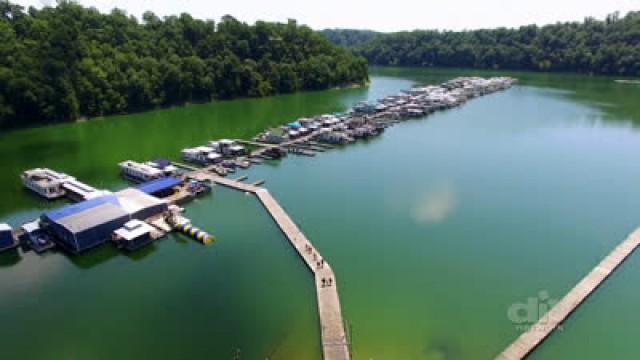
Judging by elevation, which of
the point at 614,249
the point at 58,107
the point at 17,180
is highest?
the point at 58,107

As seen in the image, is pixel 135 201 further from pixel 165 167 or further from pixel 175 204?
pixel 165 167

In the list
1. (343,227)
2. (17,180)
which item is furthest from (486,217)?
(17,180)

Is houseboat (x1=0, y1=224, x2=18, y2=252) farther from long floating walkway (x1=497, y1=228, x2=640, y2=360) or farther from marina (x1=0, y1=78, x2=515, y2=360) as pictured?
long floating walkway (x1=497, y1=228, x2=640, y2=360)

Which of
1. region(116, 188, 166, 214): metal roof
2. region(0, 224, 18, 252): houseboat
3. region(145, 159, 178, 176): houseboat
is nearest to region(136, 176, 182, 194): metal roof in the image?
region(116, 188, 166, 214): metal roof

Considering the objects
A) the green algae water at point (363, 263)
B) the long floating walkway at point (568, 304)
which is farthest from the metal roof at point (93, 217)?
the long floating walkway at point (568, 304)

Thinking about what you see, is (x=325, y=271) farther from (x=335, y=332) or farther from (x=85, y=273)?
(x=85, y=273)

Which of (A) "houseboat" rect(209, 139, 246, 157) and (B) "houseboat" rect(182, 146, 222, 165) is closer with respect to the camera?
(B) "houseboat" rect(182, 146, 222, 165)
